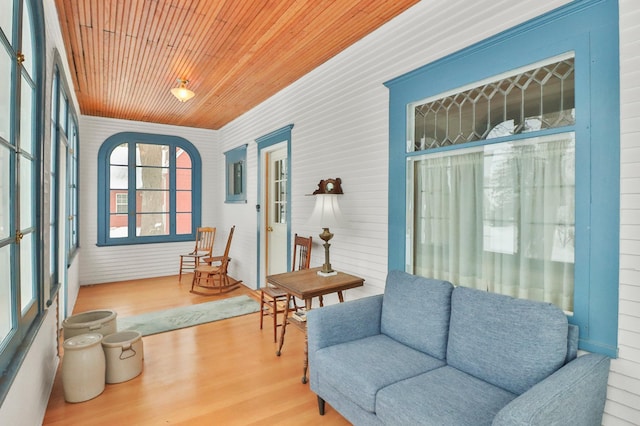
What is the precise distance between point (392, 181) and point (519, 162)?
3.26 ft

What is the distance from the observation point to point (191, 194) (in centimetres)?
691

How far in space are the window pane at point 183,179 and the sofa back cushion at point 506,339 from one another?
598cm

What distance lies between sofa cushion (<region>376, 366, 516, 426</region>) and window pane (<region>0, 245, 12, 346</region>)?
71.2 inches

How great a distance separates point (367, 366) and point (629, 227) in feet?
4.85

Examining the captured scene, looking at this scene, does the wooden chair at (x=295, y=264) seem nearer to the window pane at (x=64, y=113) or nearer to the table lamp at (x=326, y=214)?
the table lamp at (x=326, y=214)

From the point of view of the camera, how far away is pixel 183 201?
6.83 m

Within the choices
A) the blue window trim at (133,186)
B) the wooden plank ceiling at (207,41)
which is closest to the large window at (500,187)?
the wooden plank ceiling at (207,41)

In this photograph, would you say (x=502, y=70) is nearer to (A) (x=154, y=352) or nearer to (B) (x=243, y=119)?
(A) (x=154, y=352)

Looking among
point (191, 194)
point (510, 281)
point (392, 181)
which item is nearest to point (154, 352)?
point (392, 181)

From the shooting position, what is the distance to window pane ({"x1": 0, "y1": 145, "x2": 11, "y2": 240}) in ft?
4.99

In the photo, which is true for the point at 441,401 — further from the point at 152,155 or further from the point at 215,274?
the point at 152,155

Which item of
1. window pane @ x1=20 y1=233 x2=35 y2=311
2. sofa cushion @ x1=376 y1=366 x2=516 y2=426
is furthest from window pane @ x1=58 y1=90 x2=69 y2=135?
sofa cushion @ x1=376 y1=366 x2=516 y2=426

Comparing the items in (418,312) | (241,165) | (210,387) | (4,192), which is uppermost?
(241,165)

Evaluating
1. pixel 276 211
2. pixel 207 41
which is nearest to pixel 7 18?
pixel 207 41
